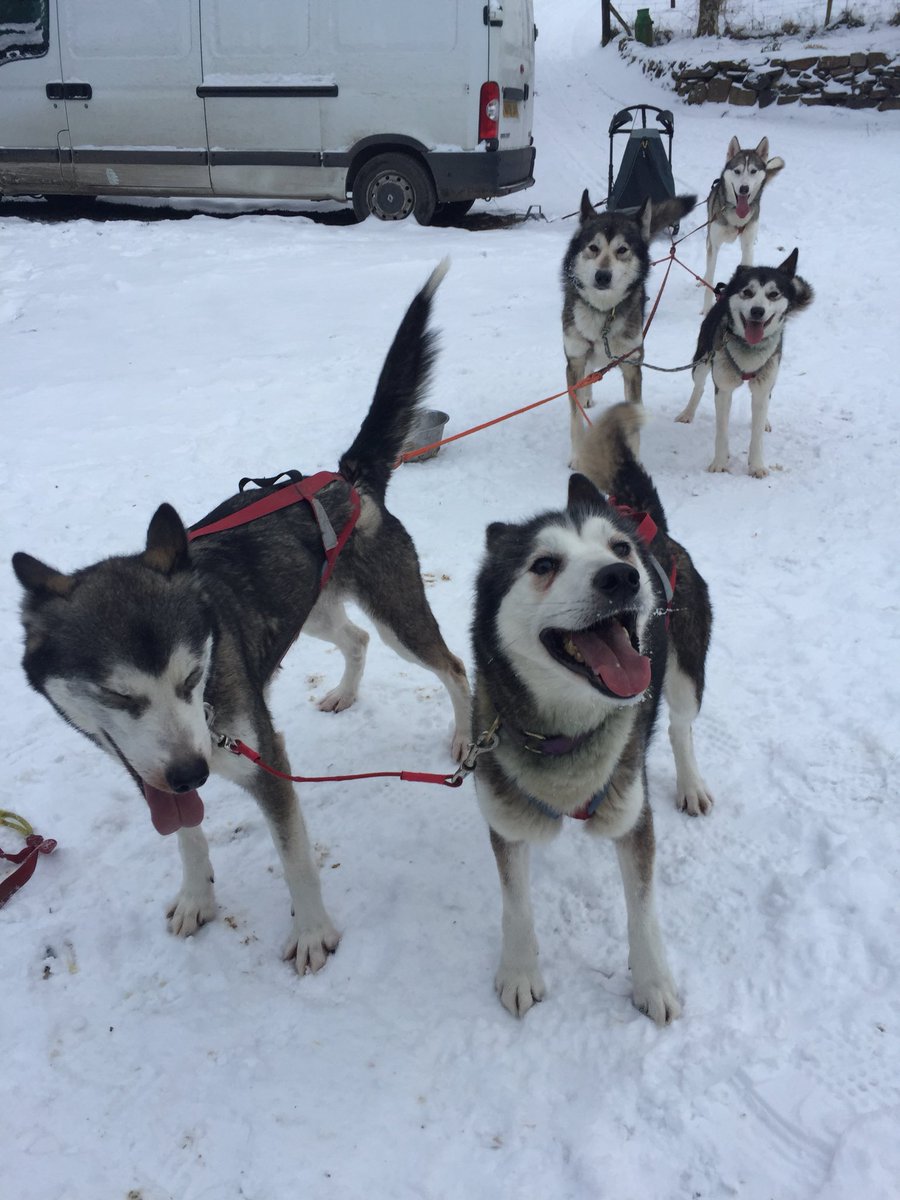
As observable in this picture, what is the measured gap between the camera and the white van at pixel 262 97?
7625 mm

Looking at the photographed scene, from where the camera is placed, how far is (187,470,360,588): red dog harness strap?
2238 mm

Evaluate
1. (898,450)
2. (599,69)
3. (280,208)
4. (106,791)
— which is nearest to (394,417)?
(106,791)

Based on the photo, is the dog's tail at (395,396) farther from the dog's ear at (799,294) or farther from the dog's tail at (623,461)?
the dog's ear at (799,294)

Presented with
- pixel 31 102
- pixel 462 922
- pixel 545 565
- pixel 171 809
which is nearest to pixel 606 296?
pixel 545 565

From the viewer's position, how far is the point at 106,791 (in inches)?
103

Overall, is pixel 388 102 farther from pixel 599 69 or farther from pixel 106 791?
pixel 599 69

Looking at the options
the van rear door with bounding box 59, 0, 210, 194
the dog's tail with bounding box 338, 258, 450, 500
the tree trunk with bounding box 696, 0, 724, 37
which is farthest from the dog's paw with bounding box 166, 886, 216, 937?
the tree trunk with bounding box 696, 0, 724, 37

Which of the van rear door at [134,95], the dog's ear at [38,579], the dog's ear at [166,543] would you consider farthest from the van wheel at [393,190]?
the dog's ear at [38,579]

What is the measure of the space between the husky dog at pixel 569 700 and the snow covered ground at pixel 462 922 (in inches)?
7.5

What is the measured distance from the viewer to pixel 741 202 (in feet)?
23.9

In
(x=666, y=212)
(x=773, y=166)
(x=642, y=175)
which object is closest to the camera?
(x=666, y=212)

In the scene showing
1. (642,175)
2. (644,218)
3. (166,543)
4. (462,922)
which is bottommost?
(462,922)

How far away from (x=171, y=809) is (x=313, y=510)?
0.94m

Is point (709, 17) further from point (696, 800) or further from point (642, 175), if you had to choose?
point (696, 800)
